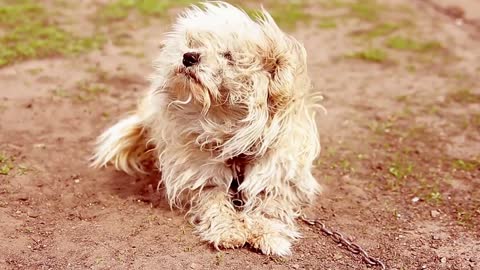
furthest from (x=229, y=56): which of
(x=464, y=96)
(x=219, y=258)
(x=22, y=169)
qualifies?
(x=464, y=96)

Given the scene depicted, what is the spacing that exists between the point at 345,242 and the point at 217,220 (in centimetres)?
70

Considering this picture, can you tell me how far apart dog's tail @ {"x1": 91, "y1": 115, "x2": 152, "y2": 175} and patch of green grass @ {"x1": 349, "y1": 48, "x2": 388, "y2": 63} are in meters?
3.10

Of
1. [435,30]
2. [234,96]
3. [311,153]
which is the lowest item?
[435,30]

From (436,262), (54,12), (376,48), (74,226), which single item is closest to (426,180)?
(436,262)

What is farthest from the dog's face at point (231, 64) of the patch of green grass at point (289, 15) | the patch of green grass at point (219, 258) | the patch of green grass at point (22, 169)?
the patch of green grass at point (289, 15)

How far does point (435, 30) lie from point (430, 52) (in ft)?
2.78

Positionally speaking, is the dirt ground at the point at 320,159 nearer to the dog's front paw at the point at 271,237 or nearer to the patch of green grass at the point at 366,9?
the dog's front paw at the point at 271,237

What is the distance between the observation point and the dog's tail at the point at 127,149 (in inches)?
174

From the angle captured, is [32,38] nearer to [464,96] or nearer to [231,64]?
[231,64]

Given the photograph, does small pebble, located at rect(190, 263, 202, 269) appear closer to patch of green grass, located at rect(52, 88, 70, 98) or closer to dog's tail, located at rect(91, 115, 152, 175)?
dog's tail, located at rect(91, 115, 152, 175)

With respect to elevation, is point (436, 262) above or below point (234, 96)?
below

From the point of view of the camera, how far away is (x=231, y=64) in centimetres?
339

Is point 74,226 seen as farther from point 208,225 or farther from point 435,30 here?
point 435,30

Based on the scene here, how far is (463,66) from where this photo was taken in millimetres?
6621
